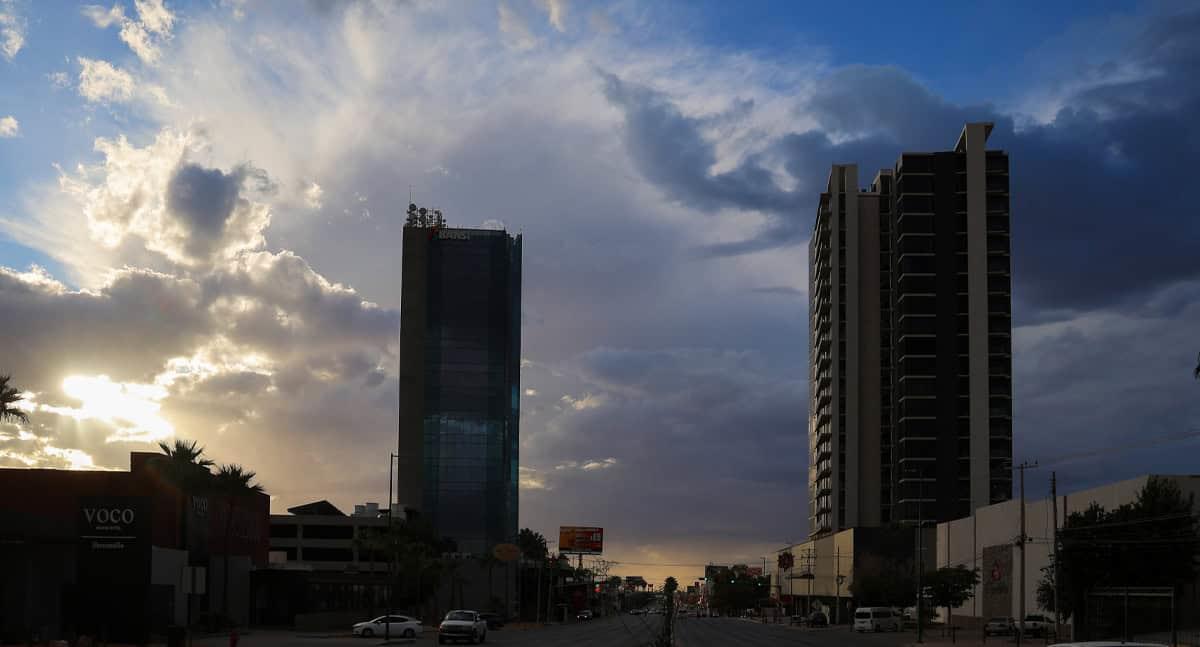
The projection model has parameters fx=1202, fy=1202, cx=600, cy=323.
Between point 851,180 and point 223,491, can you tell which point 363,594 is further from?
point 851,180

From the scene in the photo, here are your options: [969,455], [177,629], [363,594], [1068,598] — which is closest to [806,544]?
[969,455]

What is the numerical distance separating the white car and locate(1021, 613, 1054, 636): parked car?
41422 mm

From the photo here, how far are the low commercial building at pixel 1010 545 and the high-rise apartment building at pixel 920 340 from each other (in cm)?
2683

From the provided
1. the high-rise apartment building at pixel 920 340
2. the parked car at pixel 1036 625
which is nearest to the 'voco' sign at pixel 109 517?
the parked car at pixel 1036 625

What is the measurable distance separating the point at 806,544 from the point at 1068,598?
119 m

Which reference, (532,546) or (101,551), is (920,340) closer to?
(532,546)

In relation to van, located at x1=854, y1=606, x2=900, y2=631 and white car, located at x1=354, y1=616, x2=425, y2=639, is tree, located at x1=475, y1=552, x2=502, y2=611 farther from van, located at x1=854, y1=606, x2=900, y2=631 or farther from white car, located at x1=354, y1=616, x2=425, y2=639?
white car, located at x1=354, y1=616, x2=425, y2=639

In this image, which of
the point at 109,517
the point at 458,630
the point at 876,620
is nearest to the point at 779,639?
the point at 876,620

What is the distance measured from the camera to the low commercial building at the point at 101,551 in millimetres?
54656

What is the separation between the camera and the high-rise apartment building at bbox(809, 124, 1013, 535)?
147625 mm

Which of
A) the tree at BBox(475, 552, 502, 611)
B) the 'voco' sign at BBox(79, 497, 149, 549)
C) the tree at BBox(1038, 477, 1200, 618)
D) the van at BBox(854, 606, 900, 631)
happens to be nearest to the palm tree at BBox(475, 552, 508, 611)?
the tree at BBox(475, 552, 502, 611)

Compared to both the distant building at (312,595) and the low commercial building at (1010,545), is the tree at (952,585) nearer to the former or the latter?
the low commercial building at (1010,545)

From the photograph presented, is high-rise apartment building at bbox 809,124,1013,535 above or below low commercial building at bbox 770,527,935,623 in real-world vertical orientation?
above

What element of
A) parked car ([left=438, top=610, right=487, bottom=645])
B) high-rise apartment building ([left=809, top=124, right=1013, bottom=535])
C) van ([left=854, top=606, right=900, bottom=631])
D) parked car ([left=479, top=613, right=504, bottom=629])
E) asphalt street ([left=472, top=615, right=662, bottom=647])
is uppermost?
high-rise apartment building ([left=809, top=124, right=1013, bottom=535])
